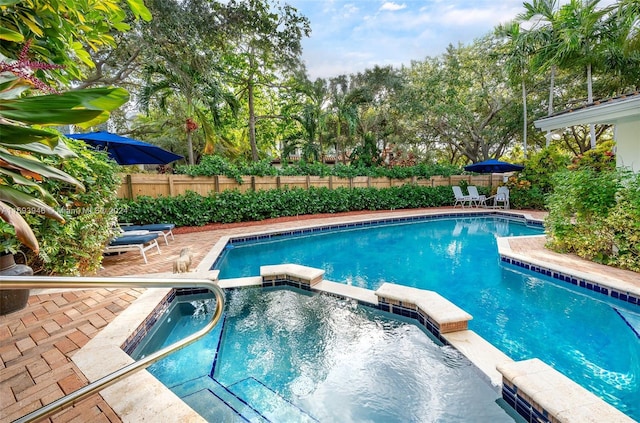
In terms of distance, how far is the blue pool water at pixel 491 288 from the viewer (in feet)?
9.80

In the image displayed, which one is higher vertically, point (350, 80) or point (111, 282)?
point (350, 80)

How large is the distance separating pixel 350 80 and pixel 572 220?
44.0 feet

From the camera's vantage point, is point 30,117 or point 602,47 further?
point 602,47

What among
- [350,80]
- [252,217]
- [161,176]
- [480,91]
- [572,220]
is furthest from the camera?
[480,91]

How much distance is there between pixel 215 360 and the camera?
2971 mm

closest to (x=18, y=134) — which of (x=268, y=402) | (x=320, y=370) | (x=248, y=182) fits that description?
(x=268, y=402)

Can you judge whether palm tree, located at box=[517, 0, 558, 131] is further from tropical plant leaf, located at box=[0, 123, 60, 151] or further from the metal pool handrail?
tropical plant leaf, located at box=[0, 123, 60, 151]

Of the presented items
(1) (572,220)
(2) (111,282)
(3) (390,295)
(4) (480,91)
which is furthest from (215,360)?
(4) (480,91)

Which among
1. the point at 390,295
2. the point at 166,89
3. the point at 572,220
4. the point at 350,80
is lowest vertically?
the point at 390,295

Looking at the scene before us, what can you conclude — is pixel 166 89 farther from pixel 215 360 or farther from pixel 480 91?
pixel 480 91

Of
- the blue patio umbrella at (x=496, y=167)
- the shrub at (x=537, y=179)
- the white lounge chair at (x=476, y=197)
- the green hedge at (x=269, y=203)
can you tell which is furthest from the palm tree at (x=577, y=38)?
the green hedge at (x=269, y=203)

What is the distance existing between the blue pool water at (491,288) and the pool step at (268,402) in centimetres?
238

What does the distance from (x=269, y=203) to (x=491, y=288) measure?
26.3 feet

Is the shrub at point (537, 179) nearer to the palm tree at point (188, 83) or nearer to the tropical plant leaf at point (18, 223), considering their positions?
the palm tree at point (188, 83)
